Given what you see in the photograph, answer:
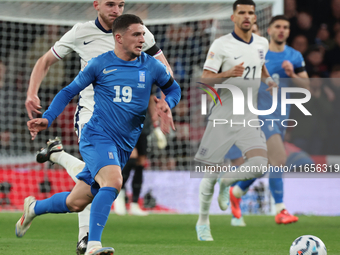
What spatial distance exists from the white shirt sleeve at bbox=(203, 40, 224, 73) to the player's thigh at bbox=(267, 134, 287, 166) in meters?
1.41

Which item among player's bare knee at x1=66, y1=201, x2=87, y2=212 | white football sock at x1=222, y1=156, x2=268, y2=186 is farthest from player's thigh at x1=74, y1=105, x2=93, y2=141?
white football sock at x1=222, y1=156, x2=268, y2=186

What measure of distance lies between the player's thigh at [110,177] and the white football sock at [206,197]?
1917 mm

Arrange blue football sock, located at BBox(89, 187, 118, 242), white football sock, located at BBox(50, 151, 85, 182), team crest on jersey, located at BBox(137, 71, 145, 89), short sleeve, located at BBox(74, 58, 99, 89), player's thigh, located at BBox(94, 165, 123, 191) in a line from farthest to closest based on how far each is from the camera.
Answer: white football sock, located at BBox(50, 151, 85, 182), team crest on jersey, located at BBox(137, 71, 145, 89), short sleeve, located at BBox(74, 58, 99, 89), player's thigh, located at BBox(94, 165, 123, 191), blue football sock, located at BBox(89, 187, 118, 242)

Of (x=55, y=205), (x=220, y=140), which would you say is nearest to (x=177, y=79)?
(x=220, y=140)

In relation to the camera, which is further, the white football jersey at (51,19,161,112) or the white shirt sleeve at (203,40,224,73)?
the white shirt sleeve at (203,40,224,73)

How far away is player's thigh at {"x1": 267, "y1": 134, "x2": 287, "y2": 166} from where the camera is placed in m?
6.58

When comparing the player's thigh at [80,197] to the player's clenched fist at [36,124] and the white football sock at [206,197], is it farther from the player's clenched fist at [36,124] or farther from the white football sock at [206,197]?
the white football sock at [206,197]

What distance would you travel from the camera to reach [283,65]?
21.7 feet

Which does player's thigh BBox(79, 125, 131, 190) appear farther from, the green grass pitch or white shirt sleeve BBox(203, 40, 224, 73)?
white shirt sleeve BBox(203, 40, 224, 73)

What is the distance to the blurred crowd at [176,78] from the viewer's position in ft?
32.5

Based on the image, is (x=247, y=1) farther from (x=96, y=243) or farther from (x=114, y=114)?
(x=96, y=243)

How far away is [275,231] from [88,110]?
2.83 metres

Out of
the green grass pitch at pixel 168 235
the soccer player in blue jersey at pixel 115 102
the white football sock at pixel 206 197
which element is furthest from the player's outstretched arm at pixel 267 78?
the soccer player in blue jersey at pixel 115 102

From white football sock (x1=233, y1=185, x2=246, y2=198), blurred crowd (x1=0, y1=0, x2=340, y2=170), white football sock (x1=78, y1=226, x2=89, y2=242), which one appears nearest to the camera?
white football sock (x1=78, y1=226, x2=89, y2=242)
